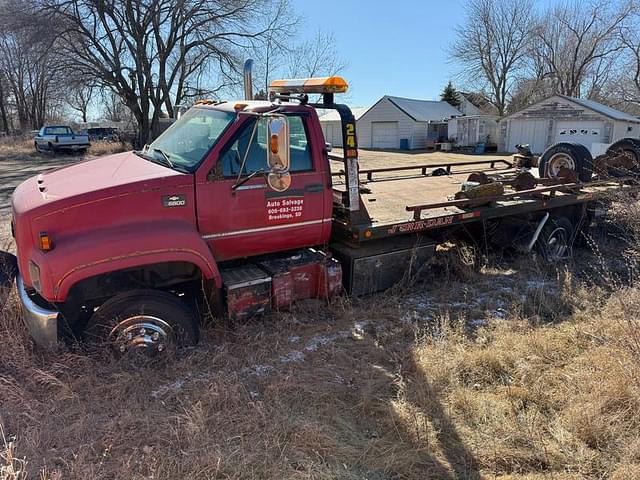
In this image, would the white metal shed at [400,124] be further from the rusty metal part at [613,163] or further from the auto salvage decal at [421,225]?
the auto salvage decal at [421,225]

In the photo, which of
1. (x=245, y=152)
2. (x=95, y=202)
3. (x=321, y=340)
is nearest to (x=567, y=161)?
(x=321, y=340)

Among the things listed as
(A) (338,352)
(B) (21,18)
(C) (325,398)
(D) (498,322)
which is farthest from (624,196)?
(B) (21,18)

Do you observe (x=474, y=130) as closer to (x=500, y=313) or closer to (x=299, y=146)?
(x=500, y=313)

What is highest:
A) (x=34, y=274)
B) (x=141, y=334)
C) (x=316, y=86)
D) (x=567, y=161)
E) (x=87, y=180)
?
(x=316, y=86)

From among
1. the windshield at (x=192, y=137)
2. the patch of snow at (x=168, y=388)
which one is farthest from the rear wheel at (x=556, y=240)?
the patch of snow at (x=168, y=388)

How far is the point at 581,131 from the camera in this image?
89.6 ft

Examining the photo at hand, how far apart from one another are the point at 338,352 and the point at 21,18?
26.7 meters

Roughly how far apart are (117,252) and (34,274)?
0.64 meters

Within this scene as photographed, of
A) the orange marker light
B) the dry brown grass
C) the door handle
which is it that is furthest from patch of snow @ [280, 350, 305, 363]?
the orange marker light

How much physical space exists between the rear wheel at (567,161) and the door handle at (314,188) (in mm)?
4559

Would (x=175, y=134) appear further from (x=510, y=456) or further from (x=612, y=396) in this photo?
(x=612, y=396)

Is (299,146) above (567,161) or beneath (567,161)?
above

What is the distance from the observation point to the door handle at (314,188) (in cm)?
466

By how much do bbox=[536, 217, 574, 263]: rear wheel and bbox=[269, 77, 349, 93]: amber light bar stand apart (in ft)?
13.2
